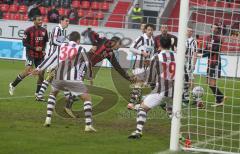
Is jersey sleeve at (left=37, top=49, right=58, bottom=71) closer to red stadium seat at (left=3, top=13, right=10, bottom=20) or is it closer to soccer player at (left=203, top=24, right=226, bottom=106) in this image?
soccer player at (left=203, top=24, right=226, bottom=106)

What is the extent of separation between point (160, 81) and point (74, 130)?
6.29ft

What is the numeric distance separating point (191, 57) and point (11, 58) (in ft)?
58.6

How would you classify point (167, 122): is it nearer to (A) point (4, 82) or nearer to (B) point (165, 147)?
(B) point (165, 147)

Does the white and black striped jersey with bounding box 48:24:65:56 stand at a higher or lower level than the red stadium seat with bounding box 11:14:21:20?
lower

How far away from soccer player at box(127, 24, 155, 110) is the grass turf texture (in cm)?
43

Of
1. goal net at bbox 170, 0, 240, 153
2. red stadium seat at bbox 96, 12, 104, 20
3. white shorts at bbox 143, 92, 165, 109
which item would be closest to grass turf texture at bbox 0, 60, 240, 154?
goal net at bbox 170, 0, 240, 153

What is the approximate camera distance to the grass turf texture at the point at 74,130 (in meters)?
10.2

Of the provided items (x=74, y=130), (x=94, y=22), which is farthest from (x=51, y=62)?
(x=94, y=22)

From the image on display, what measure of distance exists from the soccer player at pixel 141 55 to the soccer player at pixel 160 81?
14.8 feet

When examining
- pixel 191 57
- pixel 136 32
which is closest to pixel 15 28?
pixel 136 32

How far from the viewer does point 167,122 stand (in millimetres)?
14000

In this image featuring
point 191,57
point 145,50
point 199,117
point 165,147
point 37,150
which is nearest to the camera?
point 37,150

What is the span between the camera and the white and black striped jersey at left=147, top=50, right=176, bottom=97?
1137cm

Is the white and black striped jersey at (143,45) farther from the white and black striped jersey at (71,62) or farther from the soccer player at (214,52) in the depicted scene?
the white and black striped jersey at (71,62)
